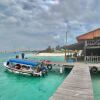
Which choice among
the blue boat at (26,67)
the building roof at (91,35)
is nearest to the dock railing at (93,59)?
the building roof at (91,35)

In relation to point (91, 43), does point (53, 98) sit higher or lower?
lower

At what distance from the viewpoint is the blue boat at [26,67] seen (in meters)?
25.8

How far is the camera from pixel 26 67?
94.3 ft

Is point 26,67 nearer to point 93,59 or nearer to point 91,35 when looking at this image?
point 93,59

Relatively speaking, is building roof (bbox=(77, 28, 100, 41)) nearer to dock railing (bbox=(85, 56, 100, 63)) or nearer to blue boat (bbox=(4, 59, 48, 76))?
dock railing (bbox=(85, 56, 100, 63))

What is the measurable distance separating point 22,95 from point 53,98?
7456mm

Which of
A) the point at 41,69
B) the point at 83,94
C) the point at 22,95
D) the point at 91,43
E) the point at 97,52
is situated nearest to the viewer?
the point at 83,94

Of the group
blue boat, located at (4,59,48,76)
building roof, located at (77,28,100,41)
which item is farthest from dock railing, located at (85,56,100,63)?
blue boat, located at (4,59,48,76)

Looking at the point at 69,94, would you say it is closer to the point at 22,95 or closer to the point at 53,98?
the point at 53,98

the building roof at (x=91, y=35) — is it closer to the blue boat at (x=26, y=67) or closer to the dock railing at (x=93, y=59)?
the dock railing at (x=93, y=59)

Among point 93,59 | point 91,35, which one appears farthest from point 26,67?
point 91,35

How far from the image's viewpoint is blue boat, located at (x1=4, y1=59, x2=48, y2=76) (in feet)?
84.6

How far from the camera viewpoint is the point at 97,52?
32.3m

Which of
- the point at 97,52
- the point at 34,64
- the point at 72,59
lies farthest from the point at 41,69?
the point at 97,52
